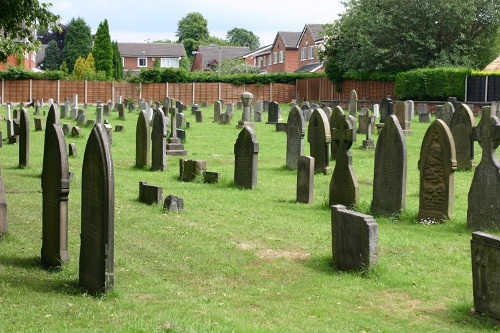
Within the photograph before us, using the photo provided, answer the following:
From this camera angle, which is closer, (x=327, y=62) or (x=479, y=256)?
(x=479, y=256)

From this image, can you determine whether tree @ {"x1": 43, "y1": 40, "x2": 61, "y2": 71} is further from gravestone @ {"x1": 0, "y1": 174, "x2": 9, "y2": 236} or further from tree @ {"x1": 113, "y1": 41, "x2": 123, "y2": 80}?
gravestone @ {"x1": 0, "y1": 174, "x2": 9, "y2": 236}

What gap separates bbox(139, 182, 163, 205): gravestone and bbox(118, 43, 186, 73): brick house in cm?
9341

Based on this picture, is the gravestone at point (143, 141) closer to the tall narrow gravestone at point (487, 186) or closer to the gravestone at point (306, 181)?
the gravestone at point (306, 181)

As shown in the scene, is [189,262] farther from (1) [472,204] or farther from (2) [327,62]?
(2) [327,62]

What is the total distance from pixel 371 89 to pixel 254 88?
39.5 feet

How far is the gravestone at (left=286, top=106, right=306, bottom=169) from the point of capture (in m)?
20.5

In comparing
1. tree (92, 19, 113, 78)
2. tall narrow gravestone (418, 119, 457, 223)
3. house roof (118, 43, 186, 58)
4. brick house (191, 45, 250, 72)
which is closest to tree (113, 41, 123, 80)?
tree (92, 19, 113, 78)

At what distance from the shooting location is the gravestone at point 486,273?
25.4 ft

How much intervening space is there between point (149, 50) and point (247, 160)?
93105 millimetres

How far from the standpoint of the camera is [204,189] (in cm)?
1692

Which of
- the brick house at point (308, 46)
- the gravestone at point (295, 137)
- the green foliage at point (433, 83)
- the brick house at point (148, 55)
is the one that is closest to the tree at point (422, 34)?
the green foliage at point (433, 83)

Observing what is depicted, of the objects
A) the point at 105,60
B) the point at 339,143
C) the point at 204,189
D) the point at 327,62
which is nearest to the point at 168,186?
the point at 204,189

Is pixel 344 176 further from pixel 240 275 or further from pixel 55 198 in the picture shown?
pixel 55 198

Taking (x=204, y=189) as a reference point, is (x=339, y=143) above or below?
above
